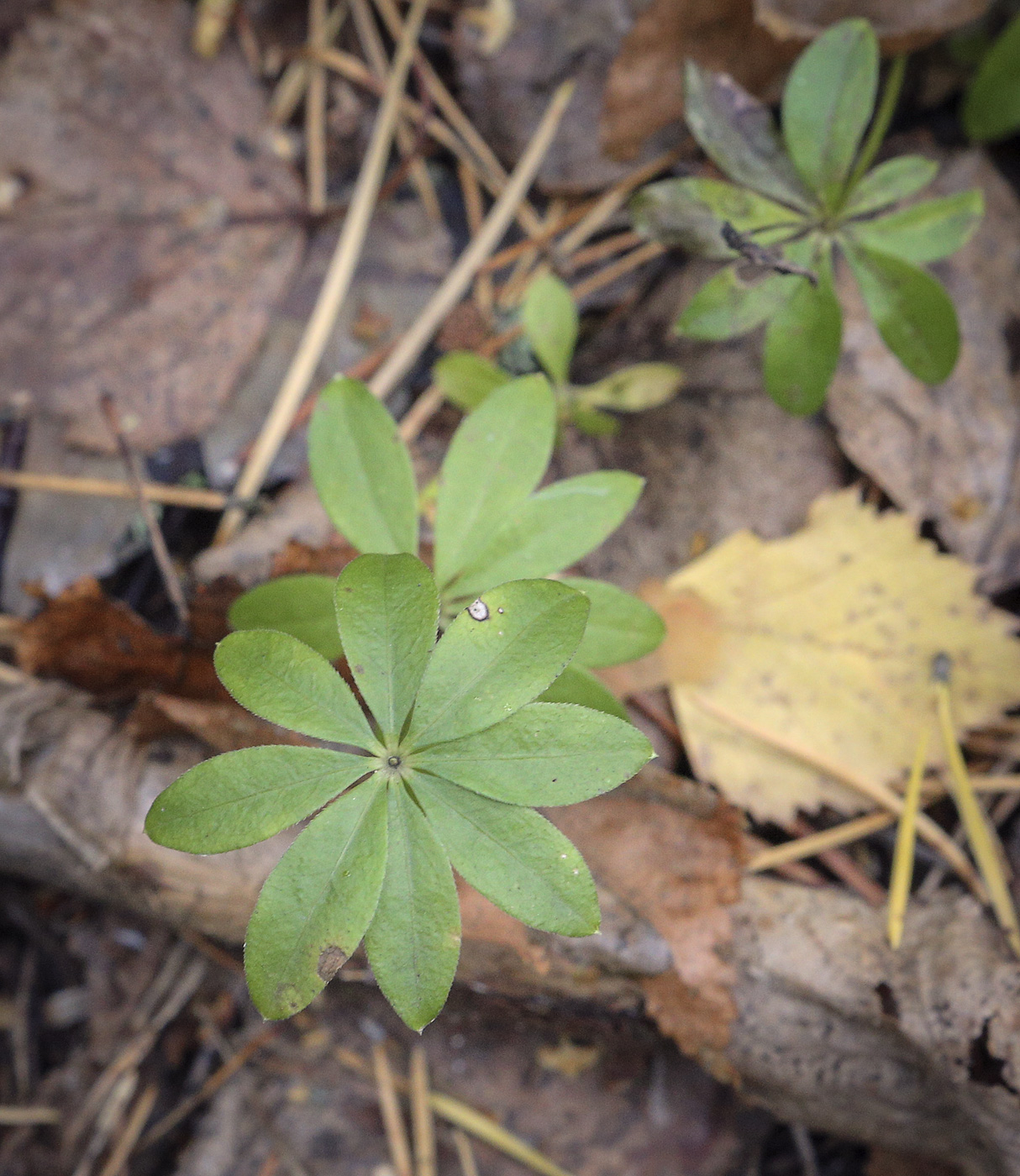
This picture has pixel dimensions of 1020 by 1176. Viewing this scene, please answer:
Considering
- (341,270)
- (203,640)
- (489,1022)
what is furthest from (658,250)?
(489,1022)

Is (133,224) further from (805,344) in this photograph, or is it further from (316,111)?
(805,344)

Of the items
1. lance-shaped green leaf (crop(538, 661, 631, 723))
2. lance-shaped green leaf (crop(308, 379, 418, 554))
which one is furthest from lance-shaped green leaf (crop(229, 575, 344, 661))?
lance-shaped green leaf (crop(538, 661, 631, 723))

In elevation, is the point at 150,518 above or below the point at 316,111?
below

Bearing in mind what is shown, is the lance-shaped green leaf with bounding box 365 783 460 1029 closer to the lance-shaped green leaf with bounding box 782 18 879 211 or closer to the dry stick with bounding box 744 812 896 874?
the dry stick with bounding box 744 812 896 874

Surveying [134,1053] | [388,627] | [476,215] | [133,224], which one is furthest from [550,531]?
[134,1053]

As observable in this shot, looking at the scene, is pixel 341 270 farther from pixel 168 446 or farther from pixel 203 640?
pixel 203 640
